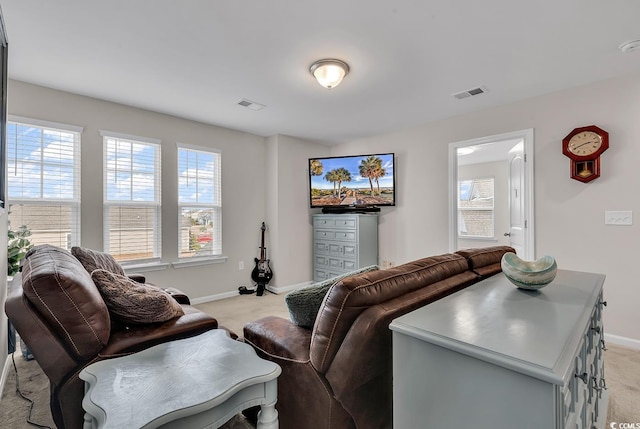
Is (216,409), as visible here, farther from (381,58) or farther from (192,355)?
(381,58)

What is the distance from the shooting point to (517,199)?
11.8 feet

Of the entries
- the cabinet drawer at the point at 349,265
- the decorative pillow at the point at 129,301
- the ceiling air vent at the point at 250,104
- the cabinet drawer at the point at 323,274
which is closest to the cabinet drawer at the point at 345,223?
the cabinet drawer at the point at 349,265

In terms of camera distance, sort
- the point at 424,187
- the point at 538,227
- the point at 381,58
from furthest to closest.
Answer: the point at 424,187 → the point at 538,227 → the point at 381,58

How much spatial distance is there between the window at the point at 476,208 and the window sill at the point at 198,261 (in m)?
4.73

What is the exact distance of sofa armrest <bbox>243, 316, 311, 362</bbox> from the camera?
1407 mm

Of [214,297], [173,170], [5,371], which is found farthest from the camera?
[214,297]

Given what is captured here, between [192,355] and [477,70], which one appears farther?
[477,70]

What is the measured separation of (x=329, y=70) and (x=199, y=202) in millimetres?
2553

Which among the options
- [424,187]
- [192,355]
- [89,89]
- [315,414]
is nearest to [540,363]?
[315,414]

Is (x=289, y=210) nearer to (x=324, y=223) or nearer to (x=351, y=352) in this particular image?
(x=324, y=223)

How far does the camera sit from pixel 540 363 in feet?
2.45

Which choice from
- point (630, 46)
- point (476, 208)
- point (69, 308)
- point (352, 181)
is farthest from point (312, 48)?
point (476, 208)

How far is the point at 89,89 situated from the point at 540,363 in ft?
13.0

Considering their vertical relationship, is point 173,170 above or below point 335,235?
above
